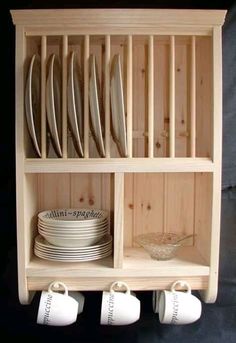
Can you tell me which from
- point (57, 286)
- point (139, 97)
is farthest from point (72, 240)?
point (139, 97)

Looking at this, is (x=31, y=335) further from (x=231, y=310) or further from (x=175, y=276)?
(x=231, y=310)

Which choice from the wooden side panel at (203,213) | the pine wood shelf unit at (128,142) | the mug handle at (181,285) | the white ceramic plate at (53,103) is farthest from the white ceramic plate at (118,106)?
the mug handle at (181,285)

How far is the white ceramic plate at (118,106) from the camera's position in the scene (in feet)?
3.21

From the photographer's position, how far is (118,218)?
99cm

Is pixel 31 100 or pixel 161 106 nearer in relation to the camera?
pixel 31 100

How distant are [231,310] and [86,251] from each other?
1.86 feet

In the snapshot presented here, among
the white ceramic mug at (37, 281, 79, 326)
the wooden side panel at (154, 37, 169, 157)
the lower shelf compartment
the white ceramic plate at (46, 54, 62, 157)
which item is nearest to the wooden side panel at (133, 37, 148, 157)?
the wooden side panel at (154, 37, 169, 157)

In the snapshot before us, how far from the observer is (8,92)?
3.95 ft

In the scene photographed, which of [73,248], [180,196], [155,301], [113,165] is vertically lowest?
[155,301]

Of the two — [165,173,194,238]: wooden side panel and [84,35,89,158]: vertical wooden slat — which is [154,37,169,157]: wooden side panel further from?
[84,35,89,158]: vertical wooden slat

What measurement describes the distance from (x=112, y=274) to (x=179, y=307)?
198mm

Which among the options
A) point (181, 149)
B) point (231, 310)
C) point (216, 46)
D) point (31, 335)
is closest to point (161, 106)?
point (181, 149)

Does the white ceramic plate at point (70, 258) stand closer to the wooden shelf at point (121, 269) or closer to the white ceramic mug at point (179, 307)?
the wooden shelf at point (121, 269)

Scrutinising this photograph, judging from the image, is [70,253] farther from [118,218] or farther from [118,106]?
[118,106]
